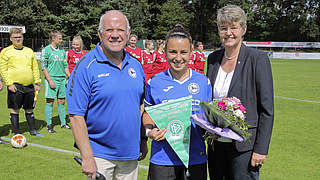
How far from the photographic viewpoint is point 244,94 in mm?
2873

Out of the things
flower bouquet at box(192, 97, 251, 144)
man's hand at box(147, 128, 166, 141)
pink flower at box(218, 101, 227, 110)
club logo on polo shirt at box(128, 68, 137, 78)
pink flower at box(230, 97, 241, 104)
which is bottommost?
man's hand at box(147, 128, 166, 141)

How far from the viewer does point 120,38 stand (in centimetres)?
274

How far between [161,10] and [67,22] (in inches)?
842

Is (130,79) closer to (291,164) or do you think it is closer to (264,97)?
(264,97)

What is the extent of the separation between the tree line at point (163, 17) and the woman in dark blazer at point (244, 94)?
4885cm

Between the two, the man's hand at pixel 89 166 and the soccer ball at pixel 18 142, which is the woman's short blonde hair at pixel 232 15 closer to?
the man's hand at pixel 89 166

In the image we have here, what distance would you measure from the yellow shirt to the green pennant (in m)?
4.93

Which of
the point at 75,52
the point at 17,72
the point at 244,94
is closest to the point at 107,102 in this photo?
the point at 244,94

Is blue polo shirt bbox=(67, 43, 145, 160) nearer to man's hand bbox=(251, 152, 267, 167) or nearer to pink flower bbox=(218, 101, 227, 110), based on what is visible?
pink flower bbox=(218, 101, 227, 110)

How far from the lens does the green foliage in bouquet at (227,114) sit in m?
2.54

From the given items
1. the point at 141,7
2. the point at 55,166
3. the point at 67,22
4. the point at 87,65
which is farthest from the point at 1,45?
the point at 87,65

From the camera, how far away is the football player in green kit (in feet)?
24.1

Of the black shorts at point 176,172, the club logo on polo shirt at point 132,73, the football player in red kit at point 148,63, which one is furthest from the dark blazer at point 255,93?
the football player in red kit at point 148,63

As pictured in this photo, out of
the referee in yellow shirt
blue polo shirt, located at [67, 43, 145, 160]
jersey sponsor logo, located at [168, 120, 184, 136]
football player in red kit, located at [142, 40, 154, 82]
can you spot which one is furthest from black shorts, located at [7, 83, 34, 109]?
football player in red kit, located at [142, 40, 154, 82]
